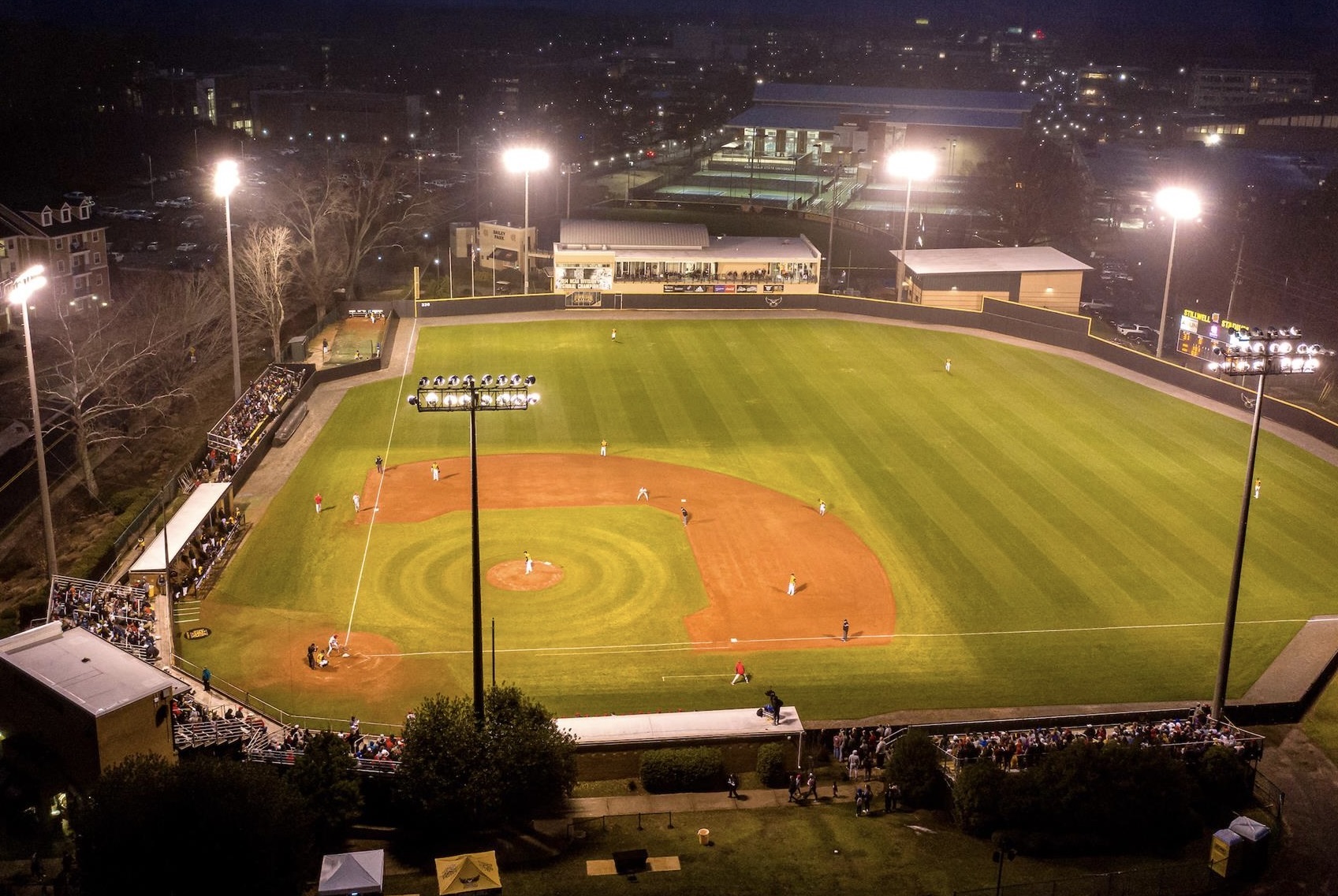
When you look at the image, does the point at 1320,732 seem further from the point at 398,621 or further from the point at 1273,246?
the point at 1273,246

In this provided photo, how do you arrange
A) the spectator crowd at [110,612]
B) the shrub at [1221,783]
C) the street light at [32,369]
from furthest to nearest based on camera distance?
the street light at [32,369] < the spectator crowd at [110,612] < the shrub at [1221,783]

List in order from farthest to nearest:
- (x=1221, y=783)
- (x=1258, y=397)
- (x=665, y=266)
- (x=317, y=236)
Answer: (x=317, y=236) → (x=665, y=266) → (x=1258, y=397) → (x=1221, y=783)

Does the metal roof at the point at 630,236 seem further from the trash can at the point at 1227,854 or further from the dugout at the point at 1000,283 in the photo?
the trash can at the point at 1227,854

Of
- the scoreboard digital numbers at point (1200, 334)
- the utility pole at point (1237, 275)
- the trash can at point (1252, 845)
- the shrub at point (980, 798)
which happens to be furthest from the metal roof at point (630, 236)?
the trash can at point (1252, 845)

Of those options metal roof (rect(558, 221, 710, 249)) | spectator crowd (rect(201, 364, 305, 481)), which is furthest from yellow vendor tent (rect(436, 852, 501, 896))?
metal roof (rect(558, 221, 710, 249))

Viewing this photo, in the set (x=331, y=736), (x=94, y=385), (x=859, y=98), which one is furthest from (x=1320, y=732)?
(x=859, y=98)

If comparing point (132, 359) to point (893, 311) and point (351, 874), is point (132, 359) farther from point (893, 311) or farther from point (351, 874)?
point (893, 311)

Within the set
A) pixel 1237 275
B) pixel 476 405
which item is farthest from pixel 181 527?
pixel 1237 275
